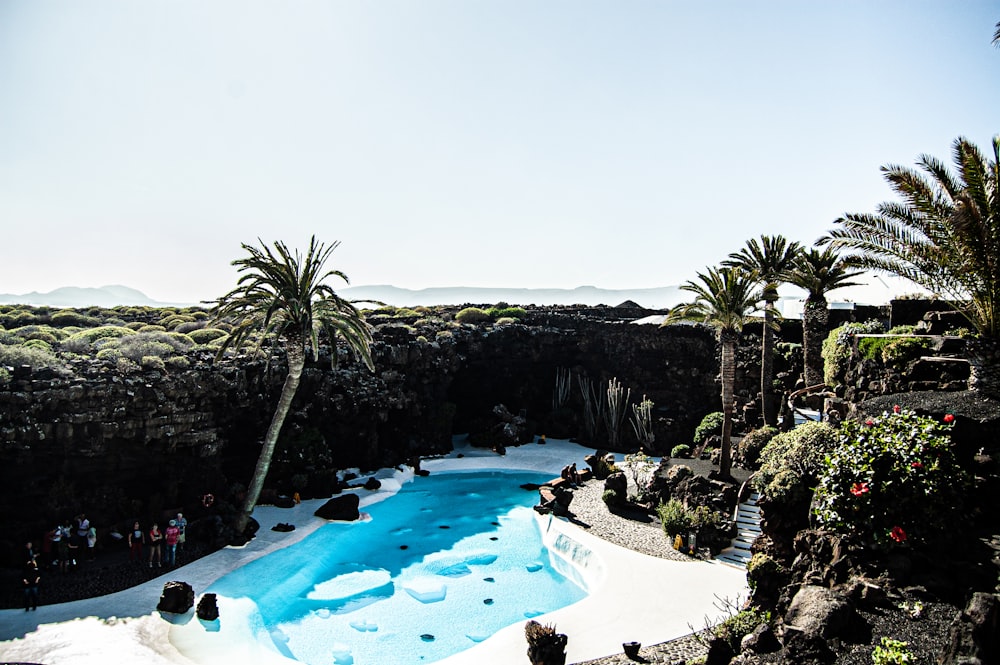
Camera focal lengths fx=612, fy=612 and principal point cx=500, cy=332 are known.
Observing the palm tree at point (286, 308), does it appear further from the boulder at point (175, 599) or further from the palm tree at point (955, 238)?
the palm tree at point (955, 238)

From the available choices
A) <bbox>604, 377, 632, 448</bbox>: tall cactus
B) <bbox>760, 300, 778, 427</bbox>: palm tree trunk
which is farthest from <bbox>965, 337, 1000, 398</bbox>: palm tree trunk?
<bbox>604, 377, 632, 448</bbox>: tall cactus

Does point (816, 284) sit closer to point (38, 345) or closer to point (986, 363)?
point (986, 363)

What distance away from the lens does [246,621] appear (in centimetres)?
1470

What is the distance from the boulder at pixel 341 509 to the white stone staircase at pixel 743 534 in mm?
12336

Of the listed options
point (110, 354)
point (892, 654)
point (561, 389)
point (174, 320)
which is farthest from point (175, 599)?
point (561, 389)

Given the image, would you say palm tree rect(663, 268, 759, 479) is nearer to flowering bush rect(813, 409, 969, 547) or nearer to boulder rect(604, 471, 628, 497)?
boulder rect(604, 471, 628, 497)

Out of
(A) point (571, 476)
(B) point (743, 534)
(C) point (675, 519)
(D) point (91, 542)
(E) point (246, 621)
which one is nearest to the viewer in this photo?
(E) point (246, 621)

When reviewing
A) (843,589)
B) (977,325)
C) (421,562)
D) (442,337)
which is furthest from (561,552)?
(442,337)

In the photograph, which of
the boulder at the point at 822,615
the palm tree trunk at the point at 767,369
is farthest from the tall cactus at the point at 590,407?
the boulder at the point at 822,615

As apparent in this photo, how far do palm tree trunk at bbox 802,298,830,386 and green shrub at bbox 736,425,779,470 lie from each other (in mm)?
4206

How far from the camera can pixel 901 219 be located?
45.4 ft

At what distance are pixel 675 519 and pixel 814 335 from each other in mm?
10530

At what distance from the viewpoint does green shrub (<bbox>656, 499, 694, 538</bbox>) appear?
59.6ft

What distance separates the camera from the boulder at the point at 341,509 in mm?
21609
